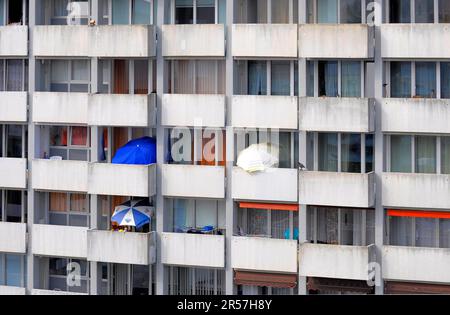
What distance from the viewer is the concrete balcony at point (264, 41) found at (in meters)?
30.6

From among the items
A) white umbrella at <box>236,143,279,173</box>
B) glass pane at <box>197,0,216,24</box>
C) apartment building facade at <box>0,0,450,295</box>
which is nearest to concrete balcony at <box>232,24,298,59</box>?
apartment building facade at <box>0,0,450,295</box>

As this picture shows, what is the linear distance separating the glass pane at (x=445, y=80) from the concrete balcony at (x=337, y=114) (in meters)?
2.34

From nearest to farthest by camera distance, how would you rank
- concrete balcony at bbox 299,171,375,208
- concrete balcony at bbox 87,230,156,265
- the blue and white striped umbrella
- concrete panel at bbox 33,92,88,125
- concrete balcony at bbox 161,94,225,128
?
concrete balcony at bbox 299,171,375,208, concrete balcony at bbox 161,94,225,128, concrete balcony at bbox 87,230,156,265, the blue and white striped umbrella, concrete panel at bbox 33,92,88,125

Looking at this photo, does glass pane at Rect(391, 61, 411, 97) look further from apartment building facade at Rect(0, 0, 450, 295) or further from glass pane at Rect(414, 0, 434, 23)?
glass pane at Rect(414, 0, 434, 23)

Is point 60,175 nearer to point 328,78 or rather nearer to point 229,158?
point 229,158

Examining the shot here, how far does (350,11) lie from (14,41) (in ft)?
39.8

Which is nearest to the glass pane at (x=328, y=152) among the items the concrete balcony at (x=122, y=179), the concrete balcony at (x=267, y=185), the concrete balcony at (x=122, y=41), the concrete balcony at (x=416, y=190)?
the concrete balcony at (x=267, y=185)

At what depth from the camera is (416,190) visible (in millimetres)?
29594

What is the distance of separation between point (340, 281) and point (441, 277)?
3.19 metres

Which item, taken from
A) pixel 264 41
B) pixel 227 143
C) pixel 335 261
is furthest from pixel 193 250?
Result: pixel 264 41

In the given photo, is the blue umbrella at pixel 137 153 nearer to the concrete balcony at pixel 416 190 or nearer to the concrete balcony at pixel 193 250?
the concrete balcony at pixel 193 250

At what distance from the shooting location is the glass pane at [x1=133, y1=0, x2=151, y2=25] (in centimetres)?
3309

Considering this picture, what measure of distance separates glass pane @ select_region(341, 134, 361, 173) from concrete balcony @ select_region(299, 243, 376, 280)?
265cm
